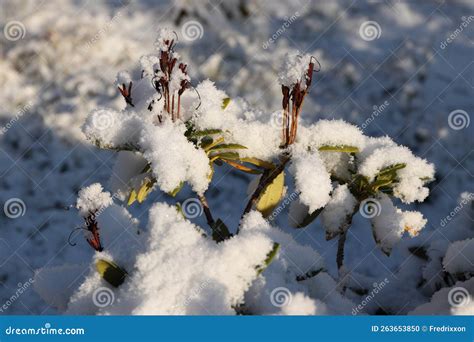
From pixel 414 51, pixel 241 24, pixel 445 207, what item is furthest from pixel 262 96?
pixel 445 207

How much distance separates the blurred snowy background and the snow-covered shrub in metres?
2.24

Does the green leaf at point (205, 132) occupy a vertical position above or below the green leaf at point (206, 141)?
above

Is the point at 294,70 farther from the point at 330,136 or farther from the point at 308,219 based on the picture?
the point at 308,219

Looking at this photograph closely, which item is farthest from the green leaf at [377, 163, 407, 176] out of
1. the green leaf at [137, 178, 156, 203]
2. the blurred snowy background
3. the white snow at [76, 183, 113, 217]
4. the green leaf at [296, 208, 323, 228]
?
the blurred snowy background

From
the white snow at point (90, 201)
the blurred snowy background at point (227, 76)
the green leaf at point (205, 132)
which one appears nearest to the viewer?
the white snow at point (90, 201)

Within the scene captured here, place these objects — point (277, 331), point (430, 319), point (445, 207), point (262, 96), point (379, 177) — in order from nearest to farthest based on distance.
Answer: point (277, 331) < point (430, 319) < point (379, 177) < point (445, 207) < point (262, 96)

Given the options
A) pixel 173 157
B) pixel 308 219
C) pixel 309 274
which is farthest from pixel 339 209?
pixel 173 157

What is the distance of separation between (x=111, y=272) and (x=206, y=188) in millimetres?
376

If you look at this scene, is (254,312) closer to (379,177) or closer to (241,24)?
(379,177)

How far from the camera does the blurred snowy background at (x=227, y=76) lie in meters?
4.27

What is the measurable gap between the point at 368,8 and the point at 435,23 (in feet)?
1.83

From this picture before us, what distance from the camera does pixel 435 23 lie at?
16.4ft

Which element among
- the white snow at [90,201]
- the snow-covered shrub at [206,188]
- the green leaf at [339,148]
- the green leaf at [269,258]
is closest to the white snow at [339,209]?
the snow-covered shrub at [206,188]

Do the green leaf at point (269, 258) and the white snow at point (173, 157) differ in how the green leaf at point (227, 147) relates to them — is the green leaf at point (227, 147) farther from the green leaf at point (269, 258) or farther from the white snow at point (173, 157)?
the green leaf at point (269, 258)
